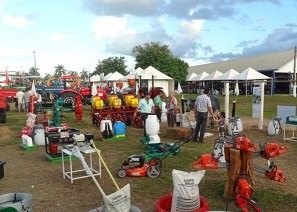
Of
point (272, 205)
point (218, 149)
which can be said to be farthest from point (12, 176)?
point (272, 205)

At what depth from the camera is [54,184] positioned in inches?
293

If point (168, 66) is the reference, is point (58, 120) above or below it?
below

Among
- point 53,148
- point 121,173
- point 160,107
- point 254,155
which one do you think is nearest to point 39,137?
point 53,148

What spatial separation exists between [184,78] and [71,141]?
153ft

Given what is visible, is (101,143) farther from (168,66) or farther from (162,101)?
(168,66)

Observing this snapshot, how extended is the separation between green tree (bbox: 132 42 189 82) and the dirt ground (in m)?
42.6

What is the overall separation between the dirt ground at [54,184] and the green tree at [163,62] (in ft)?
140

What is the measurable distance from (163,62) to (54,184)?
1866 inches

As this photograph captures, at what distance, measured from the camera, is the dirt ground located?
624 centimetres

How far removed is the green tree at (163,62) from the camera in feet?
173

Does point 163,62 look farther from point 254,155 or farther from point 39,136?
point 254,155

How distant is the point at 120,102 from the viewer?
16.2 m

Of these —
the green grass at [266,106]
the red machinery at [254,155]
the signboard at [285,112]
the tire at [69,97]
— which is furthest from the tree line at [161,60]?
the red machinery at [254,155]

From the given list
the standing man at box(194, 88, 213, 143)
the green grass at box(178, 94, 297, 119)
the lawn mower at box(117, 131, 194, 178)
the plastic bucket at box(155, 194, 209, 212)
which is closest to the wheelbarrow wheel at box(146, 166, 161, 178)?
the lawn mower at box(117, 131, 194, 178)
